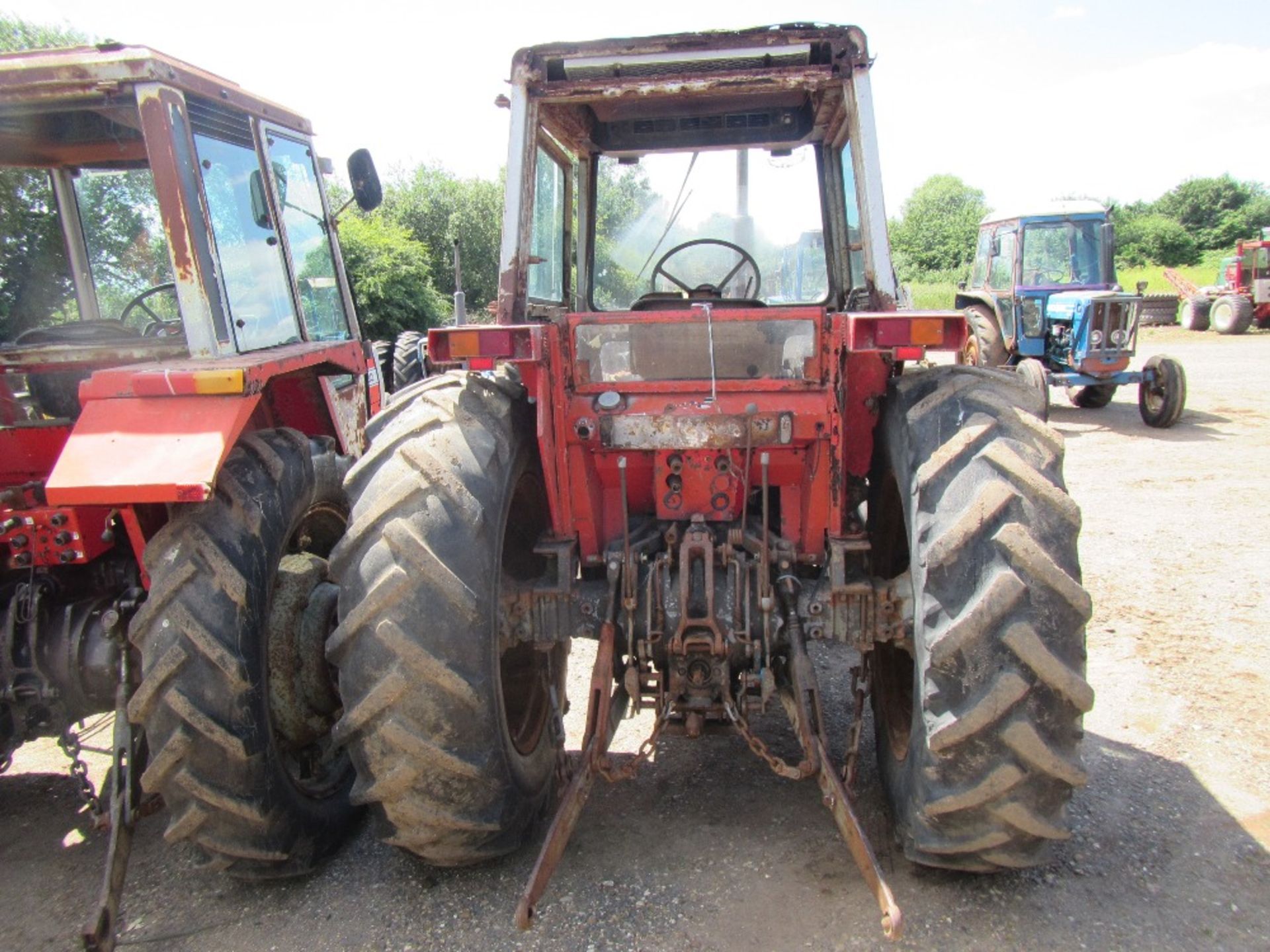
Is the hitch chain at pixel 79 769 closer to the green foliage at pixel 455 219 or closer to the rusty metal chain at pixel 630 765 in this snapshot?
the rusty metal chain at pixel 630 765

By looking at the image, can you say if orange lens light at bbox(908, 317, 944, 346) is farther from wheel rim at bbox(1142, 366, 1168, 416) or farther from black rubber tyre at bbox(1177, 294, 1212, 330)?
black rubber tyre at bbox(1177, 294, 1212, 330)

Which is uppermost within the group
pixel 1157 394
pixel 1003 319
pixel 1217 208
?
pixel 1217 208

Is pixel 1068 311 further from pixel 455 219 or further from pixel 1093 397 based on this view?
pixel 455 219

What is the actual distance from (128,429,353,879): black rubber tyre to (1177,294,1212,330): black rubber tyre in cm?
2594

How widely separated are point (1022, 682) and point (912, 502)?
56 cm

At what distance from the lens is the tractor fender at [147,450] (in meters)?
2.36

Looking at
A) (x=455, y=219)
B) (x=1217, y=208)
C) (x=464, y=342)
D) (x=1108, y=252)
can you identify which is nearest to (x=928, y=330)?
A: (x=464, y=342)

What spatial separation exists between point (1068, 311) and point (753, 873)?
10575 mm

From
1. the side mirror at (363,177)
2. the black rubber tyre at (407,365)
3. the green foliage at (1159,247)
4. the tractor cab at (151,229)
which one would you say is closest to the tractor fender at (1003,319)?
the black rubber tyre at (407,365)

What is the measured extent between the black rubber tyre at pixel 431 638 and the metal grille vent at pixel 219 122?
1.56m

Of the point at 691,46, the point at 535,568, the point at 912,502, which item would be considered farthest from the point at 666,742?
the point at 691,46

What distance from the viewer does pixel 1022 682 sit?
88.1 inches

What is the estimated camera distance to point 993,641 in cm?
227

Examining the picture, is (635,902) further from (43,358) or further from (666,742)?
(43,358)
